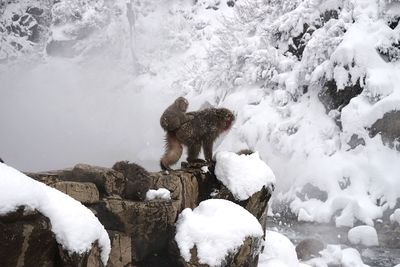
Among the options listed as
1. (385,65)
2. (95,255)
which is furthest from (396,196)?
(95,255)

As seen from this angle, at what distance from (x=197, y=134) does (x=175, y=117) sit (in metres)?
0.37

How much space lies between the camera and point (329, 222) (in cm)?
1024

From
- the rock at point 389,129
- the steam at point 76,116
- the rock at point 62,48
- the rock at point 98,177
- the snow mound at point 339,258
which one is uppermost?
the rock at point 98,177

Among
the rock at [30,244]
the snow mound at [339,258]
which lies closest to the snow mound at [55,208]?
the rock at [30,244]

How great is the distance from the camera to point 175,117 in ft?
17.5

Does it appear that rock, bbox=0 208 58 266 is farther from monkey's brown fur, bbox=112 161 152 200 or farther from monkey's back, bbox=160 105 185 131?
monkey's back, bbox=160 105 185 131

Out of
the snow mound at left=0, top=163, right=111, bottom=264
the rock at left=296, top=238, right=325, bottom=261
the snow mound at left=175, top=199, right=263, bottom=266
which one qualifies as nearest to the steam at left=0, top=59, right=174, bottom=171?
the rock at left=296, top=238, right=325, bottom=261

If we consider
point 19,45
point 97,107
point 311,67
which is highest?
point 311,67

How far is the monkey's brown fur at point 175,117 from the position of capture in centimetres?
535

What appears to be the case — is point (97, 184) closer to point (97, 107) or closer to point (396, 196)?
point (396, 196)

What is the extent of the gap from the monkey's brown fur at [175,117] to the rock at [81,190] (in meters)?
1.43

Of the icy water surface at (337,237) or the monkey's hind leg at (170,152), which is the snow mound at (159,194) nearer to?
the monkey's hind leg at (170,152)

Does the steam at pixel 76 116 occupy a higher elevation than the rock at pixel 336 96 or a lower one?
lower

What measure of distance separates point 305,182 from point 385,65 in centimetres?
365
